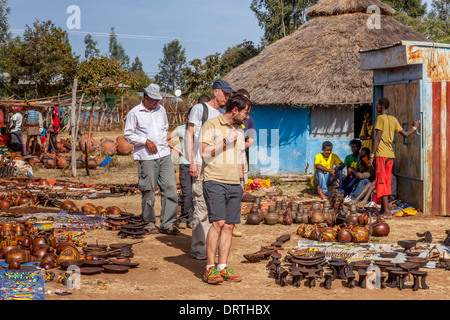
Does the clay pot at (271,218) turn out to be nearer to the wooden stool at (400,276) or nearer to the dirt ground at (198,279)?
the dirt ground at (198,279)

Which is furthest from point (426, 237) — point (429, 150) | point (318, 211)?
point (429, 150)

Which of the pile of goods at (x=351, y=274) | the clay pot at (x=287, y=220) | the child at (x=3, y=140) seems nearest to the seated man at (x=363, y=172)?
the clay pot at (x=287, y=220)

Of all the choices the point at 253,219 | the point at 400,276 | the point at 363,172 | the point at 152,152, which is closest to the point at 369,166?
the point at 363,172

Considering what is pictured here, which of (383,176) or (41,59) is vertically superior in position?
(41,59)

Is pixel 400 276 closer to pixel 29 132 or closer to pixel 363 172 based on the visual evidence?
pixel 363 172

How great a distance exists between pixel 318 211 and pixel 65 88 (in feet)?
92.1

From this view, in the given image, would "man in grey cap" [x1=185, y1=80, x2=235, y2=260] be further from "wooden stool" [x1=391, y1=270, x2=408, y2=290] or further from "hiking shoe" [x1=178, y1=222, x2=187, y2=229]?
"wooden stool" [x1=391, y1=270, x2=408, y2=290]

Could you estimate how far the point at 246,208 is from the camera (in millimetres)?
10430

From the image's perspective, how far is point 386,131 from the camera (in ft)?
31.1

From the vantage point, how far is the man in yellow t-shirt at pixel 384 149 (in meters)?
9.47

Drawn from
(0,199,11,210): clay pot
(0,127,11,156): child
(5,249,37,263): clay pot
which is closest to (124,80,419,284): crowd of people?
(5,249,37,263): clay pot

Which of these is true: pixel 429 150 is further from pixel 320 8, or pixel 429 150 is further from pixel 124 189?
pixel 320 8

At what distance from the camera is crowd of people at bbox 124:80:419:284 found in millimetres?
5562

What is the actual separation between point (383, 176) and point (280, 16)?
2141 cm
